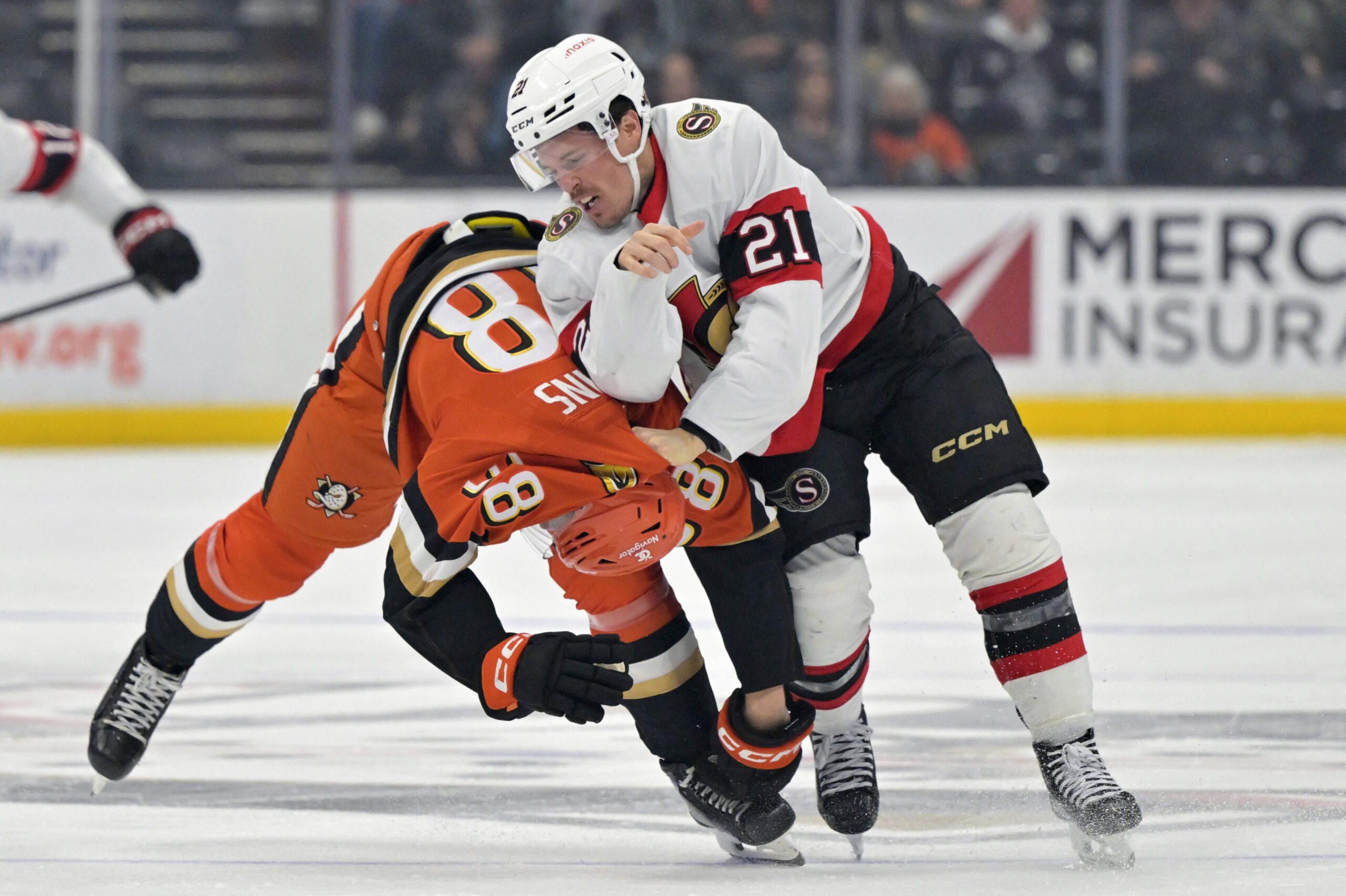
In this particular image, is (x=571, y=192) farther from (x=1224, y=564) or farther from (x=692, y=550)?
(x=1224, y=564)

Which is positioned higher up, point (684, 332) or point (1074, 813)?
point (684, 332)

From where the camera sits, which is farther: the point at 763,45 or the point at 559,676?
the point at 763,45

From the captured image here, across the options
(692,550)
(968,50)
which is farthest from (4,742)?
(968,50)

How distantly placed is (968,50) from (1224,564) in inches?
148

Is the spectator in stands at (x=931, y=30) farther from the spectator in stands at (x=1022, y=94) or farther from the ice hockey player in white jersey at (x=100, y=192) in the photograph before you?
the ice hockey player in white jersey at (x=100, y=192)

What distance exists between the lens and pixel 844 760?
267 centimetres

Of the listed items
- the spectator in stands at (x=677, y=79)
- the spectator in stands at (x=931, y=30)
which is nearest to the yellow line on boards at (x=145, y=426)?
the spectator in stands at (x=677, y=79)

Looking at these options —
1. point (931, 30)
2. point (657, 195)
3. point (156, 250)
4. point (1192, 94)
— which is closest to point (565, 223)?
point (657, 195)

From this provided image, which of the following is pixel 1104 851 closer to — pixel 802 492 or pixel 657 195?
pixel 802 492

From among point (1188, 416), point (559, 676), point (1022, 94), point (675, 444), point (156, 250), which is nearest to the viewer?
point (559, 676)

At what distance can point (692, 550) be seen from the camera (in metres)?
2.56

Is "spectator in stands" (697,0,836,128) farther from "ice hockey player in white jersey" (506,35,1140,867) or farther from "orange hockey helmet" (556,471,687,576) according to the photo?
"orange hockey helmet" (556,471,687,576)

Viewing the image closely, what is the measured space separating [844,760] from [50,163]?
8.84 ft

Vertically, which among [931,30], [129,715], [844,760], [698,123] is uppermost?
[698,123]
